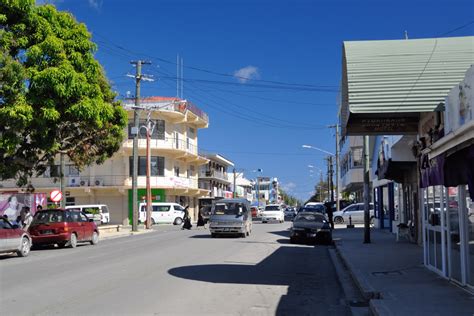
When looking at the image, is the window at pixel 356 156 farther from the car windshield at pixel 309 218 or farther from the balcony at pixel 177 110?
the car windshield at pixel 309 218

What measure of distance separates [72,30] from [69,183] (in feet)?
117

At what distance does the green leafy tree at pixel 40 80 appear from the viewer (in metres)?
19.4

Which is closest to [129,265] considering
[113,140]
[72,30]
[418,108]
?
[418,108]

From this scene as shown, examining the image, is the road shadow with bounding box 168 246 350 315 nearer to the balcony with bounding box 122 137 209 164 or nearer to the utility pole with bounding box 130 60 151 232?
the utility pole with bounding box 130 60 151 232

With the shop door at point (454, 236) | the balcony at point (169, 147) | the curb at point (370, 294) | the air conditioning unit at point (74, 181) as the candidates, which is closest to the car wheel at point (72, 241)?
the curb at point (370, 294)

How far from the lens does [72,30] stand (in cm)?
2222

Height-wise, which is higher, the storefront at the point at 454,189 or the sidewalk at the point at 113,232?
the storefront at the point at 454,189

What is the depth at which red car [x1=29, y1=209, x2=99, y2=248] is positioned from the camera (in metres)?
22.6

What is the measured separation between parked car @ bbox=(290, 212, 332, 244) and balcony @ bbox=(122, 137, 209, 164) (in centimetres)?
3225

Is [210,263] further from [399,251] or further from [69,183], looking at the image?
[69,183]

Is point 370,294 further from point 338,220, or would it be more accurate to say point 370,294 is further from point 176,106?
point 176,106

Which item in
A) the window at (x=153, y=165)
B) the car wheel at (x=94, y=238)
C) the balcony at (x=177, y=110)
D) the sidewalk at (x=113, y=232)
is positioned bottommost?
the sidewalk at (x=113, y=232)

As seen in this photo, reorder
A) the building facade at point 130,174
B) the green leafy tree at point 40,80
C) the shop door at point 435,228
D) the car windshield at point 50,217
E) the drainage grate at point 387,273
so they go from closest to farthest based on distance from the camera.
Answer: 1. the shop door at point 435,228
2. the drainage grate at point 387,273
3. the green leafy tree at point 40,80
4. the car windshield at point 50,217
5. the building facade at point 130,174

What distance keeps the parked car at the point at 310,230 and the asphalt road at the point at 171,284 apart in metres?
5.06
